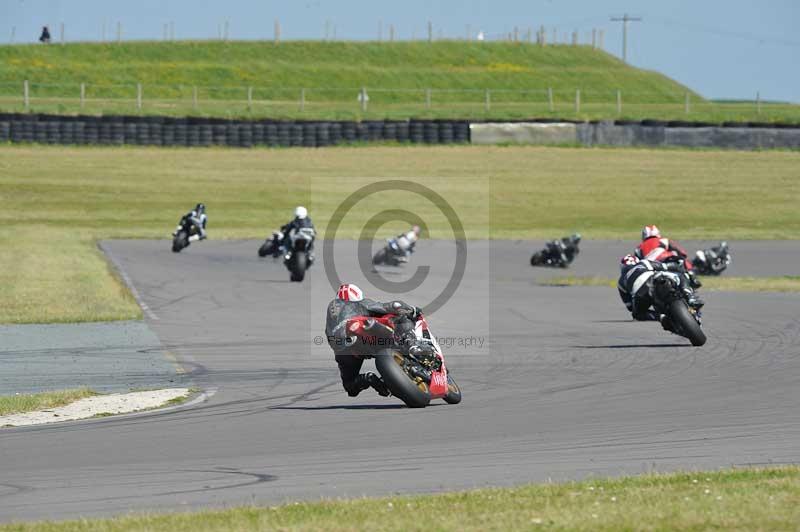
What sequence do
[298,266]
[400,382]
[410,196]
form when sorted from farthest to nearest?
[410,196] → [298,266] → [400,382]

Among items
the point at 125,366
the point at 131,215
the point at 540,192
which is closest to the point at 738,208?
the point at 540,192

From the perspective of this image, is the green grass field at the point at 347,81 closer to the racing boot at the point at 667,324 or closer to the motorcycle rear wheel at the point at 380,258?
the motorcycle rear wheel at the point at 380,258

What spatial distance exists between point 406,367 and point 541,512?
4515 millimetres

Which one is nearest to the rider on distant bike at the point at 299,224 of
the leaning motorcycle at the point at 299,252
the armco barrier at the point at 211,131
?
the leaning motorcycle at the point at 299,252

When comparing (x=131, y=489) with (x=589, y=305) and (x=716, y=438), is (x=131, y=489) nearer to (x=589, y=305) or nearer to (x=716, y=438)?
(x=716, y=438)

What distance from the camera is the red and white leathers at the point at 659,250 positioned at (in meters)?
19.3

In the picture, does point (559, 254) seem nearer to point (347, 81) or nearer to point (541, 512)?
point (541, 512)

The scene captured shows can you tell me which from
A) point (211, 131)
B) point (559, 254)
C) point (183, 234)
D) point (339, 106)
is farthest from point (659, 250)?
point (339, 106)

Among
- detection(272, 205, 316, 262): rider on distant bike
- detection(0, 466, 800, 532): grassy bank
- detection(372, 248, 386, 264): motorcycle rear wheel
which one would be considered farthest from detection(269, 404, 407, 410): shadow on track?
detection(372, 248, 386, 264): motorcycle rear wheel

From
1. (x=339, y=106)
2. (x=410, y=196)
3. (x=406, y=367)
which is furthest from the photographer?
(x=339, y=106)

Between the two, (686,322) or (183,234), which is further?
(183,234)

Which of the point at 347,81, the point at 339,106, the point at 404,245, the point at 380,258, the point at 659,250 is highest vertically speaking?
the point at 347,81

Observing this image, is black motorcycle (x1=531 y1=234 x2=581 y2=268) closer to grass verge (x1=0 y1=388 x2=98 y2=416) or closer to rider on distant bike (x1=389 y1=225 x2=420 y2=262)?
rider on distant bike (x1=389 y1=225 x2=420 y2=262)
